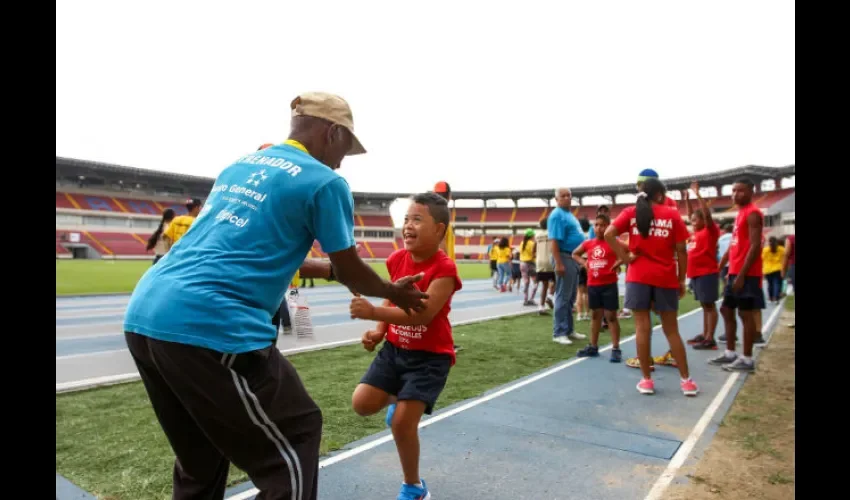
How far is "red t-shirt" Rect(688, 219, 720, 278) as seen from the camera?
23.2 ft

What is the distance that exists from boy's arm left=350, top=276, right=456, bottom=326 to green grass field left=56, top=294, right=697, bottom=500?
138 centimetres

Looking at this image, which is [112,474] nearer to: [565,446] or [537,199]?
[565,446]

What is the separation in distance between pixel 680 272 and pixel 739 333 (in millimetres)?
5043

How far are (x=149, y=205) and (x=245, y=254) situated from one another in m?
67.0

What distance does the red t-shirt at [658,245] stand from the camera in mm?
5035

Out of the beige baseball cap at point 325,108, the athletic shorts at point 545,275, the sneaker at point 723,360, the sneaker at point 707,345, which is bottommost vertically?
the sneaker at point 707,345

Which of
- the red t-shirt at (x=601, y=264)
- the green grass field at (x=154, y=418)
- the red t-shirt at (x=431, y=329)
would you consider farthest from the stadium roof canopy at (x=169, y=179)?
the red t-shirt at (x=431, y=329)

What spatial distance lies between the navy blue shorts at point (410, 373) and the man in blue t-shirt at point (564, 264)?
5237 millimetres

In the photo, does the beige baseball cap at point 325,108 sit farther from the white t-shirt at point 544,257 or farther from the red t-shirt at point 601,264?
the white t-shirt at point 544,257

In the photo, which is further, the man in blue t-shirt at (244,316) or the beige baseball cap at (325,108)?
the beige baseball cap at (325,108)

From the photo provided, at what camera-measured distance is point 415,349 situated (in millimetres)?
2820

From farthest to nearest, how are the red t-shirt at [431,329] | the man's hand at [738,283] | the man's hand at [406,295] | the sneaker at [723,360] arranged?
the sneaker at [723,360] < the man's hand at [738,283] < the red t-shirt at [431,329] < the man's hand at [406,295]

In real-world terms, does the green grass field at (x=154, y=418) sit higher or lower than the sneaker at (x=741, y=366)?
higher

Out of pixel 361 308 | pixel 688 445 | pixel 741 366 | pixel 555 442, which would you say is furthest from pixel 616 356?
pixel 361 308
